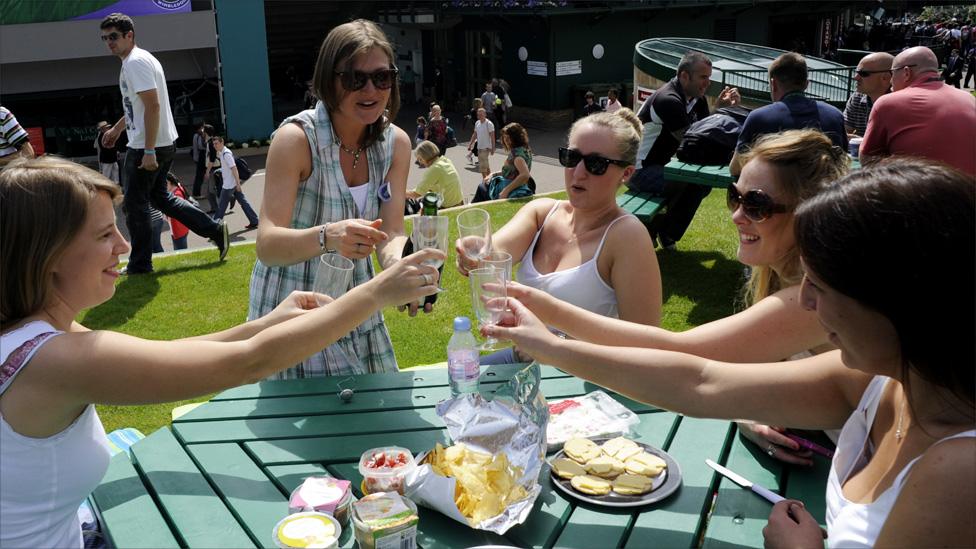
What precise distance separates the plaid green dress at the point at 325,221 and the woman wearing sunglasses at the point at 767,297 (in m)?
0.93

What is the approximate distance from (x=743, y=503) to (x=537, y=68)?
23.5 m

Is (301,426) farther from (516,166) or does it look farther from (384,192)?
(516,166)

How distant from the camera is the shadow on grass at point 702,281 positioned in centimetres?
623

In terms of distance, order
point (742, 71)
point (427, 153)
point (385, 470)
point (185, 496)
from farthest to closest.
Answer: point (742, 71)
point (427, 153)
point (185, 496)
point (385, 470)

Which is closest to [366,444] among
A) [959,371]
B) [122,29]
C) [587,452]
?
[587,452]

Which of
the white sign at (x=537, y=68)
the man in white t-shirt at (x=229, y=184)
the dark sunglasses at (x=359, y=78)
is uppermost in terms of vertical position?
the dark sunglasses at (x=359, y=78)

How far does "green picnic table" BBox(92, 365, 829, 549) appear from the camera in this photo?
2084 mm

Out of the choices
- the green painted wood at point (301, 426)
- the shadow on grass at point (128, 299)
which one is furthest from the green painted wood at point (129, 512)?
the shadow on grass at point (128, 299)

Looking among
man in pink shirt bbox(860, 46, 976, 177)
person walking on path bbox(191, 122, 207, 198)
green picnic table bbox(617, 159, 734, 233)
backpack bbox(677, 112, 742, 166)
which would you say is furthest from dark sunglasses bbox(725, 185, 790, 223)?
person walking on path bbox(191, 122, 207, 198)

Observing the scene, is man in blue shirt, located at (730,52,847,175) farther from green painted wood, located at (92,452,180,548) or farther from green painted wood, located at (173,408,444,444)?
green painted wood, located at (92,452,180,548)

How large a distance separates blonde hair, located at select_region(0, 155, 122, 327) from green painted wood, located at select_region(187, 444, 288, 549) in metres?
0.72

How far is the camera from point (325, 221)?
332 cm

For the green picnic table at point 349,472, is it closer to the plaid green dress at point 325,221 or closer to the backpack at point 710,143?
the plaid green dress at point 325,221

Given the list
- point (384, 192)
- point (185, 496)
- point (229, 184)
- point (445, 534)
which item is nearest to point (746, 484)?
point (445, 534)
